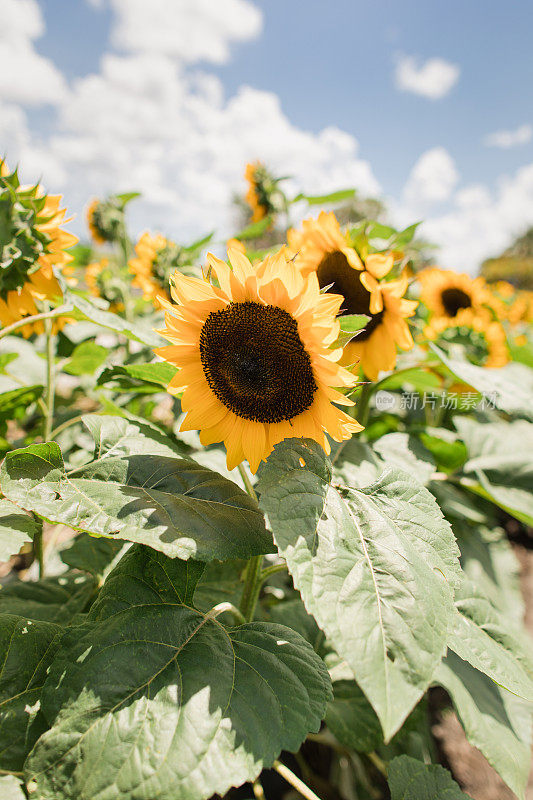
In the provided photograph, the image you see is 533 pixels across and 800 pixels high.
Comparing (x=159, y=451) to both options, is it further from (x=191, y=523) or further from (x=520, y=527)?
(x=520, y=527)

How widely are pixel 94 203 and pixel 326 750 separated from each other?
3.57 metres

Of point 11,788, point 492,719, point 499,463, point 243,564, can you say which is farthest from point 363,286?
point 11,788

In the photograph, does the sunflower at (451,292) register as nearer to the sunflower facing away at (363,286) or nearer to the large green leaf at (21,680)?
A: the sunflower facing away at (363,286)

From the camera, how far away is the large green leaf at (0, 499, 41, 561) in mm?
795

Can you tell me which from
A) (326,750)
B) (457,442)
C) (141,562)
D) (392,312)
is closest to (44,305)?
(141,562)

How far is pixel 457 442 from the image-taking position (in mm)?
1771

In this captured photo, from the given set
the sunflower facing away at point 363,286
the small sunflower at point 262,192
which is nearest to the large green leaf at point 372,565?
the sunflower facing away at point 363,286

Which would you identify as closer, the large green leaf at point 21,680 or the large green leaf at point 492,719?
the large green leaf at point 21,680

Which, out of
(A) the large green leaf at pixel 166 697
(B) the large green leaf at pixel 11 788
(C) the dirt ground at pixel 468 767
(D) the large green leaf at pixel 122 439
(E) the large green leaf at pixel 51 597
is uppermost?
(D) the large green leaf at pixel 122 439

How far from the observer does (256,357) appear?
0.97 meters

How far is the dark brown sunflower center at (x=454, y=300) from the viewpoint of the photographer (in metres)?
2.66

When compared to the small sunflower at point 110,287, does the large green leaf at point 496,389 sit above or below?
below

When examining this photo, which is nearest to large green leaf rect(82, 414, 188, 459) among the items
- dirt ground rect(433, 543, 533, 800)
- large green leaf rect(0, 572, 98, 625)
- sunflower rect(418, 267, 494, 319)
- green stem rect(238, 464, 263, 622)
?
green stem rect(238, 464, 263, 622)

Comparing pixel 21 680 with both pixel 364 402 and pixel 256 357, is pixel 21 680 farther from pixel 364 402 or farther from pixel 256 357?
pixel 364 402
